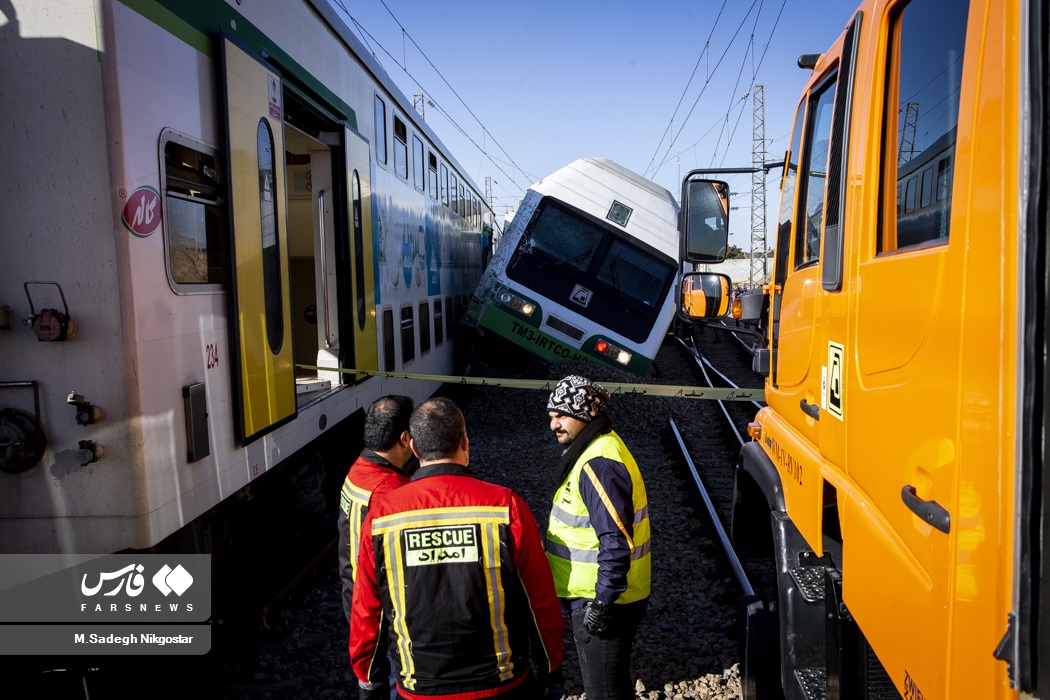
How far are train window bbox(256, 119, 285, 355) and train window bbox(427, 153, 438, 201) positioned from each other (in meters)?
5.42

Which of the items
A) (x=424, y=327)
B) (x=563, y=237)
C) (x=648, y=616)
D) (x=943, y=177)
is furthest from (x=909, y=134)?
(x=563, y=237)

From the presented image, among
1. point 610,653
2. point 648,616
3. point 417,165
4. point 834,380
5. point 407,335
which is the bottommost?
point 648,616

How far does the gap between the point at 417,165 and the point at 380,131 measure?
191 cm

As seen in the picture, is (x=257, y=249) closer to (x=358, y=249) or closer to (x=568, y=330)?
(x=358, y=249)

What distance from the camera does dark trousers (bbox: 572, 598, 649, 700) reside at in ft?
9.89

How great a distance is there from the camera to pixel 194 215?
3494 mm

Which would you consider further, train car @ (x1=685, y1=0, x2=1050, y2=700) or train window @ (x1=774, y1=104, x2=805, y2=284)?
Answer: train window @ (x1=774, y1=104, x2=805, y2=284)

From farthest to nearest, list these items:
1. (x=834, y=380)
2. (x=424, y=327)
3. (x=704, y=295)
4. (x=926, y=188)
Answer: (x=424, y=327)
(x=704, y=295)
(x=834, y=380)
(x=926, y=188)

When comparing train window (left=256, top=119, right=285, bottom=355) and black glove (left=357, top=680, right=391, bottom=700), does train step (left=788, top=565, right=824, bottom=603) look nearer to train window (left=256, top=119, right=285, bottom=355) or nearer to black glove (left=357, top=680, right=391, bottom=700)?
black glove (left=357, top=680, right=391, bottom=700)

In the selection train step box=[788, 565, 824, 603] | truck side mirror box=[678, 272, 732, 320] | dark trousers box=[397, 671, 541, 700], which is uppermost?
truck side mirror box=[678, 272, 732, 320]

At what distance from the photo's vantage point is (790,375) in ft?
9.75

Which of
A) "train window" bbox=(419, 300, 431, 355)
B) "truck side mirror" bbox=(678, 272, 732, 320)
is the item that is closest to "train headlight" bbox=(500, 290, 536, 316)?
"train window" bbox=(419, 300, 431, 355)

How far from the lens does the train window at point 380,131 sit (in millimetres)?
6766

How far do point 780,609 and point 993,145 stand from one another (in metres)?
1.95
